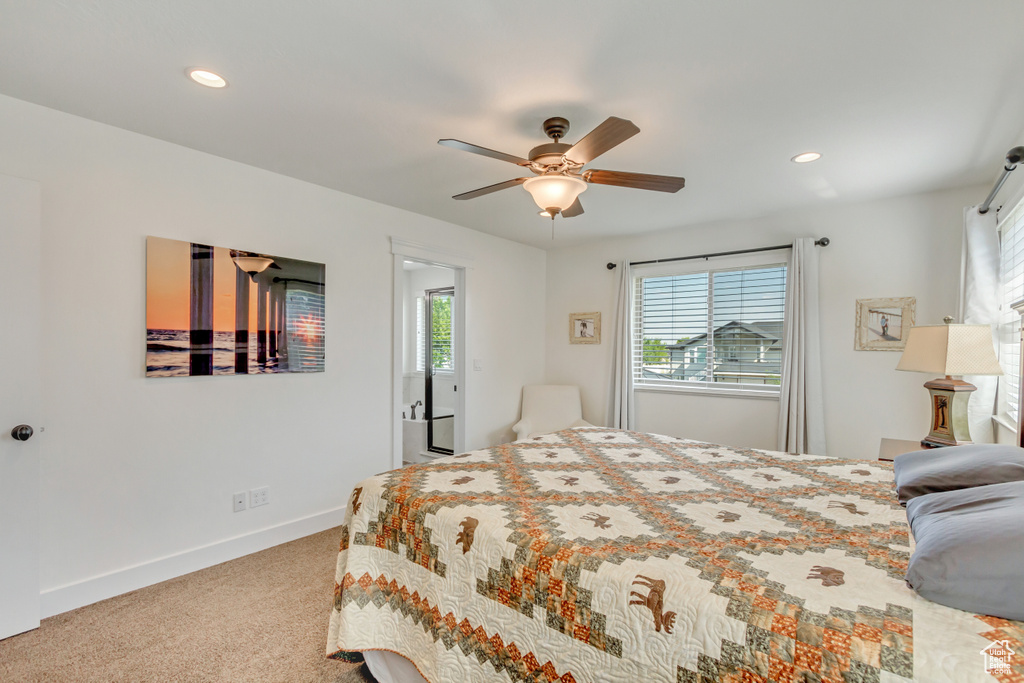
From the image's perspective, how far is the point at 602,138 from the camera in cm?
189

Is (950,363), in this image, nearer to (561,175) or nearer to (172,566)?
(561,175)

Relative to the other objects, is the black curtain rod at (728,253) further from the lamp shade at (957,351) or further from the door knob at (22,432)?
the door knob at (22,432)

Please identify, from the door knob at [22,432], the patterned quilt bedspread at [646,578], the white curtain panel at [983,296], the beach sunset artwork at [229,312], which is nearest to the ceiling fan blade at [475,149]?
the patterned quilt bedspread at [646,578]

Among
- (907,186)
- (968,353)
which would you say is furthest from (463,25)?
(907,186)

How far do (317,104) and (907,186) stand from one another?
149 inches

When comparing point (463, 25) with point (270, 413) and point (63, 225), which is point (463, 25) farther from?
point (270, 413)

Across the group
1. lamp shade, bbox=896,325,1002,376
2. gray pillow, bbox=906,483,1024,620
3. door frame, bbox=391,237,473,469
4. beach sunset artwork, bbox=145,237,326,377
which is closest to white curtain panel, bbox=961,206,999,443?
lamp shade, bbox=896,325,1002,376

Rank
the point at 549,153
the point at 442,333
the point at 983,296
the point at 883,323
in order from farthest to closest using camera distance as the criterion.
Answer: the point at 442,333 < the point at 883,323 < the point at 983,296 < the point at 549,153

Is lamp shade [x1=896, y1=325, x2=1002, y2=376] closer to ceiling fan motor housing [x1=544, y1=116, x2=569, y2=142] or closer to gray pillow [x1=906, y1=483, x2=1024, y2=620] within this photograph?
gray pillow [x1=906, y1=483, x2=1024, y2=620]

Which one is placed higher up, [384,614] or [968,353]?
[968,353]

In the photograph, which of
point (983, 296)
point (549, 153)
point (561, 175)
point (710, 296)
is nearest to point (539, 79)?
point (549, 153)

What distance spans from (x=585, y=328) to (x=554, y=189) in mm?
3033

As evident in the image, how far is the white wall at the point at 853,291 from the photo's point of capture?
3.39 metres

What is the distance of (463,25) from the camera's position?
166cm
